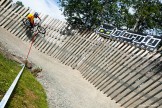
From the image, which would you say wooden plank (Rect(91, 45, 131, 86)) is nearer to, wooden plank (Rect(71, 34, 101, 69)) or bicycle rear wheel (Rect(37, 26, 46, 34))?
wooden plank (Rect(71, 34, 101, 69))

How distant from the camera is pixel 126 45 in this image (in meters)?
14.2

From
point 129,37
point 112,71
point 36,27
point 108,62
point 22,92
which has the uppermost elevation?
point 129,37

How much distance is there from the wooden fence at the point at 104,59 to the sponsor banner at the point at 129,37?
162 centimetres

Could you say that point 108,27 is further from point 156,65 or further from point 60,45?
point 156,65

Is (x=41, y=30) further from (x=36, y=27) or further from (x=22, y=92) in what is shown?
(x=22, y=92)

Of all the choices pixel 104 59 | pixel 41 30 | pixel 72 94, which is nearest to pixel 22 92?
pixel 72 94

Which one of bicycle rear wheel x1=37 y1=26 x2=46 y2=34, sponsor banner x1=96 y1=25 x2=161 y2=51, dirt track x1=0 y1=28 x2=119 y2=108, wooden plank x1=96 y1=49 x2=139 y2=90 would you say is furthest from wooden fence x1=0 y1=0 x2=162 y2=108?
sponsor banner x1=96 y1=25 x2=161 y2=51

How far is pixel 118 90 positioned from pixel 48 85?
11.6ft

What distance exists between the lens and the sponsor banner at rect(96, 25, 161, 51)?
1691 centimetres

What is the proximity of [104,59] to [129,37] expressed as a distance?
→ 13.3 ft

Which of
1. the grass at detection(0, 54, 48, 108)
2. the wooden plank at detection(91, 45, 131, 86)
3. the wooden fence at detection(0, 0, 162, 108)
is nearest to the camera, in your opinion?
the grass at detection(0, 54, 48, 108)

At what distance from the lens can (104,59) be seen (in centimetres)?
1491

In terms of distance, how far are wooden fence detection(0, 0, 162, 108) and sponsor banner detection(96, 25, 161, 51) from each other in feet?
5.32

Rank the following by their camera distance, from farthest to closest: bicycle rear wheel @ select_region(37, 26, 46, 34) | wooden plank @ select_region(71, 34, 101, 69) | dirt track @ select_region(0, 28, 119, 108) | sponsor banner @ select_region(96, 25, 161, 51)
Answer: bicycle rear wheel @ select_region(37, 26, 46, 34) < sponsor banner @ select_region(96, 25, 161, 51) < wooden plank @ select_region(71, 34, 101, 69) < dirt track @ select_region(0, 28, 119, 108)
